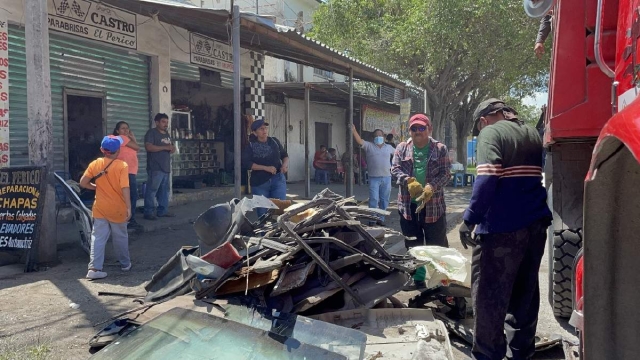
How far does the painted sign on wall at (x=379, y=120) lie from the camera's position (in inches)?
832

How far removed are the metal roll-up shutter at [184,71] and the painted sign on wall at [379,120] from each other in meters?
8.71

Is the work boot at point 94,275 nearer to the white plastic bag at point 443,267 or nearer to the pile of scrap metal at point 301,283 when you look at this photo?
the pile of scrap metal at point 301,283

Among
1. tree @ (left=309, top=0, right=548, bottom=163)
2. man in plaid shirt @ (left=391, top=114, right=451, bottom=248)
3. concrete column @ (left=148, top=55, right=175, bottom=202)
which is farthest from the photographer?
tree @ (left=309, top=0, right=548, bottom=163)

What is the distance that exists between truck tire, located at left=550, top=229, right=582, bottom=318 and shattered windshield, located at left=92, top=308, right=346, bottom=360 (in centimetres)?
195

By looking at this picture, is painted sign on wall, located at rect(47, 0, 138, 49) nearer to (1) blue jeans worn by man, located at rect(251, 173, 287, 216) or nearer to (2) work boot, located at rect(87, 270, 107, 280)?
(1) blue jeans worn by man, located at rect(251, 173, 287, 216)

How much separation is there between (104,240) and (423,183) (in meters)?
3.51

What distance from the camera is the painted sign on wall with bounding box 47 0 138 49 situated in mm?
8711

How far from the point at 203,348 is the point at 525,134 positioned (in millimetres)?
2425

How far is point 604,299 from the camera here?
5.70 feet

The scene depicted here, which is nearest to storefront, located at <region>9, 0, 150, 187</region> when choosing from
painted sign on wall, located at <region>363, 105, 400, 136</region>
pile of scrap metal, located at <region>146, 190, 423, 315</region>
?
pile of scrap metal, located at <region>146, 190, 423, 315</region>

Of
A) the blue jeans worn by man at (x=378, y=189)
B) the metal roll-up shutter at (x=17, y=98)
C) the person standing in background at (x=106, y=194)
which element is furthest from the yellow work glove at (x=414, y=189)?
the metal roll-up shutter at (x=17, y=98)

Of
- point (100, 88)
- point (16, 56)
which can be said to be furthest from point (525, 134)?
point (100, 88)

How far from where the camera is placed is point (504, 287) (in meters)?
3.56

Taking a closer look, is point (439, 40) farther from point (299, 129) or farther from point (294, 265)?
point (294, 265)
